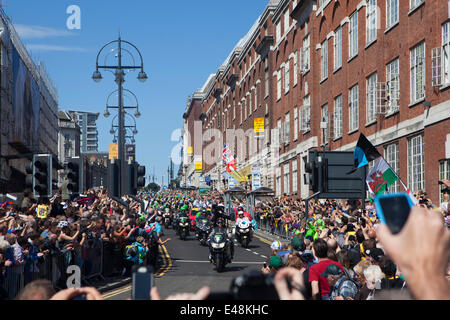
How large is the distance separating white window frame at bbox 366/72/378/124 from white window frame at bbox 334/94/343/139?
504 cm

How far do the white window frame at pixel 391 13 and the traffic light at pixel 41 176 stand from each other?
56.6ft

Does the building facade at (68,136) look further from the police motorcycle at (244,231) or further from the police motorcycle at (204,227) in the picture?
the police motorcycle at (244,231)

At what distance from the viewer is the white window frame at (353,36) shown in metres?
34.9

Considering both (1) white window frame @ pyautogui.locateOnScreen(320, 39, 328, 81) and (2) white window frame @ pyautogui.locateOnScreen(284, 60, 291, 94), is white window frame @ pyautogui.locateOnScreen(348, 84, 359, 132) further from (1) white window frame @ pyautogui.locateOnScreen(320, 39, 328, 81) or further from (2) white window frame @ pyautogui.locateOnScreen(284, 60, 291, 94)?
(2) white window frame @ pyautogui.locateOnScreen(284, 60, 291, 94)

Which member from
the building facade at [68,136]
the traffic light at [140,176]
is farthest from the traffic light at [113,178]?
the building facade at [68,136]

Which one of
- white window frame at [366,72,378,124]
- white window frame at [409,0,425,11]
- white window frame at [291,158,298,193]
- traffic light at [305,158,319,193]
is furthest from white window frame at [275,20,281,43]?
traffic light at [305,158,319,193]

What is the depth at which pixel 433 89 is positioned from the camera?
81.7ft

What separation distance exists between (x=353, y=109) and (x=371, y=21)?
4.85 metres

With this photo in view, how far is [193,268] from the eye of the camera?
901 inches

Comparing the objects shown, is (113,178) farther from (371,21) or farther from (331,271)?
(371,21)

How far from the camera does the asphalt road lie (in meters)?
17.0

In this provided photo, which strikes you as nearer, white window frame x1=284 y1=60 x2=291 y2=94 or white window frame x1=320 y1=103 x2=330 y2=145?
white window frame x1=320 y1=103 x2=330 y2=145

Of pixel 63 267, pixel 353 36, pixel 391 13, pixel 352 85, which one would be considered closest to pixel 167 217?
pixel 352 85
